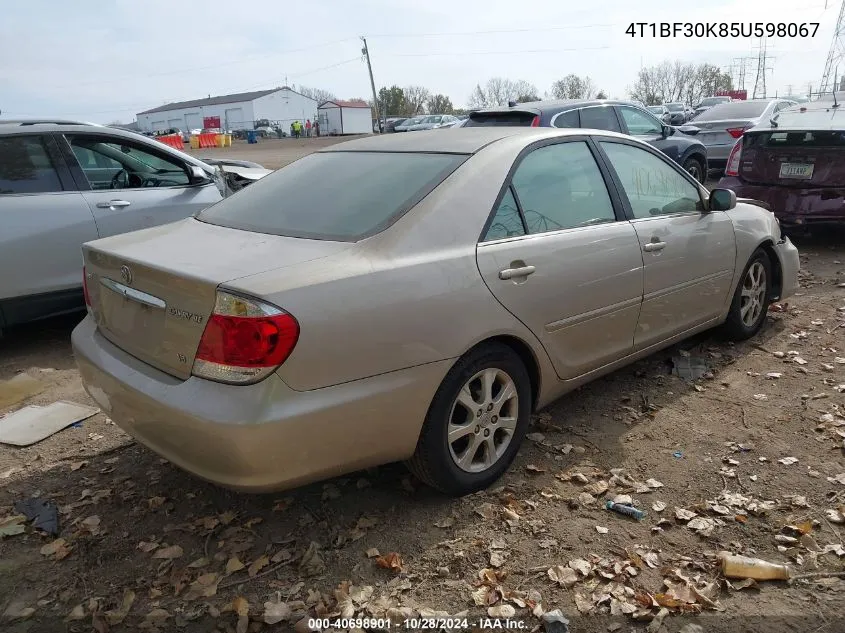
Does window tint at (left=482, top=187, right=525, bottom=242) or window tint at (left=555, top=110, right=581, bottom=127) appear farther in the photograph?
window tint at (left=555, top=110, right=581, bottom=127)

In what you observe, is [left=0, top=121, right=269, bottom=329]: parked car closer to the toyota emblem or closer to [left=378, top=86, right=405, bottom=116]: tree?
the toyota emblem

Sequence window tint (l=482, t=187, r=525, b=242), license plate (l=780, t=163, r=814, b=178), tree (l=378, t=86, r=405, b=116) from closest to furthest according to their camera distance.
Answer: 1. window tint (l=482, t=187, r=525, b=242)
2. license plate (l=780, t=163, r=814, b=178)
3. tree (l=378, t=86, r=405, b=116)

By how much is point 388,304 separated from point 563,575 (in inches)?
48.1

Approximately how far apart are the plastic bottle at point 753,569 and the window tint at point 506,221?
1598 millimetres

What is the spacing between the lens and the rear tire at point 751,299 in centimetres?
483

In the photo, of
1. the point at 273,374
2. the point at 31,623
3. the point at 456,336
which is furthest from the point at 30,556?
the point at 456,336

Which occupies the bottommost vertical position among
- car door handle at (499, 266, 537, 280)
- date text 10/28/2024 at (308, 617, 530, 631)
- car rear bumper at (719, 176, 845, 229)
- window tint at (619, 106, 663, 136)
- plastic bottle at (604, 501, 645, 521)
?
date text 10/28/2024 at (308, 617, 530, 631)

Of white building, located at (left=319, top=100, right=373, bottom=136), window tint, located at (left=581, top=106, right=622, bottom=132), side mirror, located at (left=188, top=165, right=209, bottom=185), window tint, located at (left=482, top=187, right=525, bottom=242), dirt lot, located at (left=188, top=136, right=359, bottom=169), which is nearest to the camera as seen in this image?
window tint, located at (left=482, top=187, right=525, bottom=242)

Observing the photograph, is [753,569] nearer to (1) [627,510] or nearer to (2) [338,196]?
(1) [627,510]

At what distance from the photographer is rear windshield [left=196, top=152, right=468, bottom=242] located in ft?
9.79

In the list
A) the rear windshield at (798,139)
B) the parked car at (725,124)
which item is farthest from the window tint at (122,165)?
the parked car at (725,124)

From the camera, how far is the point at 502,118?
28.9 ft

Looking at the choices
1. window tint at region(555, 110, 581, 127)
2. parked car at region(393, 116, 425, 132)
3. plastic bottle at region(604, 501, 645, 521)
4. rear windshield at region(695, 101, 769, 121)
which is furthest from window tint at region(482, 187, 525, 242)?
parked car at region(393, 116, 425, 132)

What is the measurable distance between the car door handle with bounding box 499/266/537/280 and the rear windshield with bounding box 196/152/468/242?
48 cm
